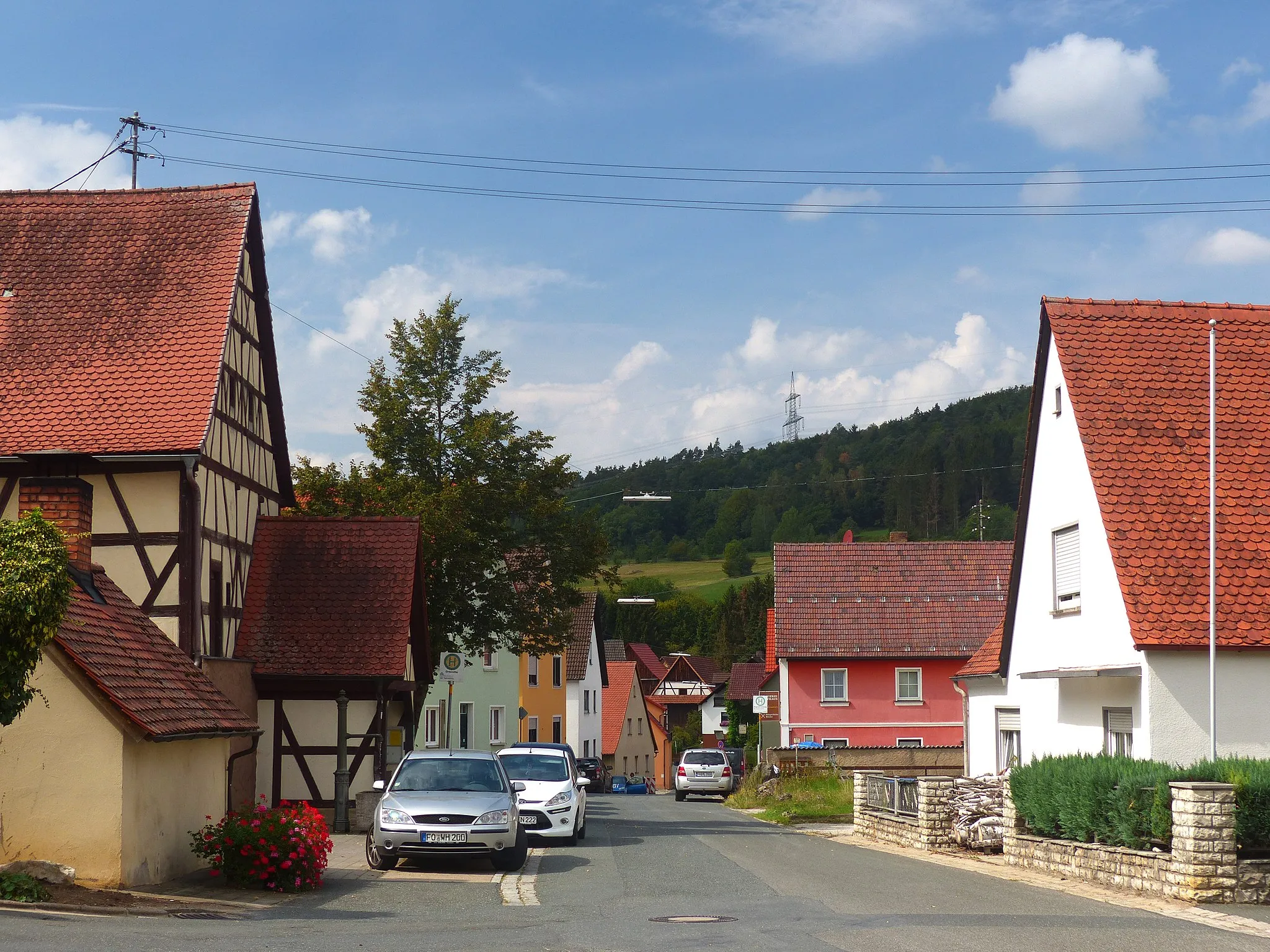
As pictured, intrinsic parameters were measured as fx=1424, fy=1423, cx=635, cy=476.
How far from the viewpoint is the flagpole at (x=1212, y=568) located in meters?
17.8

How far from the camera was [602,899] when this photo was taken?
14805mm

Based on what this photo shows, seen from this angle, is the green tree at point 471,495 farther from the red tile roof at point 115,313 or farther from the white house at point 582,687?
the white house at point 582,687

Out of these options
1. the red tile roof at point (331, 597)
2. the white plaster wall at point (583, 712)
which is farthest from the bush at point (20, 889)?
the white plaster wall at point (583, 712)

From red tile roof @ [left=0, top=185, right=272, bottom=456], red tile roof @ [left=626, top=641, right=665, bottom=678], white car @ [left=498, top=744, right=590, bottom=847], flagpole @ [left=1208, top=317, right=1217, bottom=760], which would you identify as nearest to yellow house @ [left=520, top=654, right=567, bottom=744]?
white car @ [left=498, top=744, right=590, bottom=847]

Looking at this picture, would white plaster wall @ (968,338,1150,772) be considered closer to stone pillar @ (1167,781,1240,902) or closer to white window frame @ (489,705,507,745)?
stone pillar @ (1167,781,1240,902)

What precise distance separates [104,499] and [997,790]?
1438cm

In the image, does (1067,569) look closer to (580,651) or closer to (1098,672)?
(1098,672)

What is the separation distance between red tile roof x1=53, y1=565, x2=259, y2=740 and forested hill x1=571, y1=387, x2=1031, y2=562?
91.9 m

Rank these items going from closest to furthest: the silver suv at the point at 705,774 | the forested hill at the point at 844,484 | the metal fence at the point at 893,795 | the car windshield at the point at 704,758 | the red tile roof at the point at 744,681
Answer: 1. the metal fence at the point at 893,795
2. the silver suv at the point at 705,774
3. the car windshield at the point at 704,758
4. the red tile roof at the point at 744,681
5. the forested hill at the point at 844,484

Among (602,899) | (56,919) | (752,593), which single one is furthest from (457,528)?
(752,593)

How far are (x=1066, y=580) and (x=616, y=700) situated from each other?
7134 centimetres

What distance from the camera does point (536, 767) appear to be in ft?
79.5

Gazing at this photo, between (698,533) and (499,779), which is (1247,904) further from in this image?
(698,533)

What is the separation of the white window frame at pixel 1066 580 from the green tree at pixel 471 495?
40.0ft
